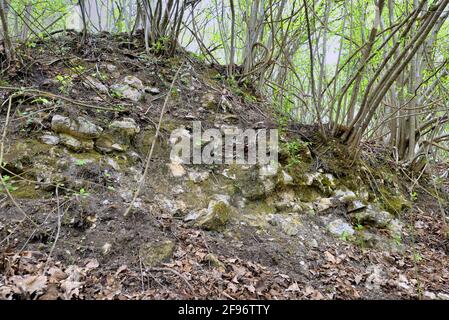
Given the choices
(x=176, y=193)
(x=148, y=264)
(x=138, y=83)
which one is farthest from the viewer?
(x=138, y=83)

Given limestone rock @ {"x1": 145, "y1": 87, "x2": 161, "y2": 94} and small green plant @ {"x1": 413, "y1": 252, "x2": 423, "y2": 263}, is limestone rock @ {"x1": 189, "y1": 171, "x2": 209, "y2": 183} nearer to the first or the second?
limestone rock @ {"x1": 145, "y1": 87, "x2": 161, "y2": 94}

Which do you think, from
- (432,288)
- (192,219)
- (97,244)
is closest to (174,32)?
(192,219)

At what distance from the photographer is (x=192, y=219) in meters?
2.63

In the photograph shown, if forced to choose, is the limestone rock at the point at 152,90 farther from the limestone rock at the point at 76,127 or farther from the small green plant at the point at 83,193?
the small green plant at the point at 83,193

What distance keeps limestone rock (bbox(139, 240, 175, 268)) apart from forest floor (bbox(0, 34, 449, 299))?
0.01 metres

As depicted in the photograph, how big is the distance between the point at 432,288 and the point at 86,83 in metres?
3.99

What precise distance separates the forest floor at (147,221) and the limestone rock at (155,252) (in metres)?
0.01

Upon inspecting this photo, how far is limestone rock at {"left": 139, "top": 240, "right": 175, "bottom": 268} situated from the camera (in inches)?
82.0

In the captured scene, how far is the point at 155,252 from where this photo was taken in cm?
215

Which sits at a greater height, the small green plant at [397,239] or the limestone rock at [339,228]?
the limestone rock at [339,228]

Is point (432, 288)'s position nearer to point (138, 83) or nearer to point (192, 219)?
point (192, 219)

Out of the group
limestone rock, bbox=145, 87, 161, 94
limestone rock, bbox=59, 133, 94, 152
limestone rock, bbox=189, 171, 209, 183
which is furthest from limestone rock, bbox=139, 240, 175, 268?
limestone rock, bbox=145, 87, 161, 94

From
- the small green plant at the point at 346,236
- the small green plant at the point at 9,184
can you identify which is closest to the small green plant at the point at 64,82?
the small green plant at the point at 9,184

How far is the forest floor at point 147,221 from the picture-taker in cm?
196
